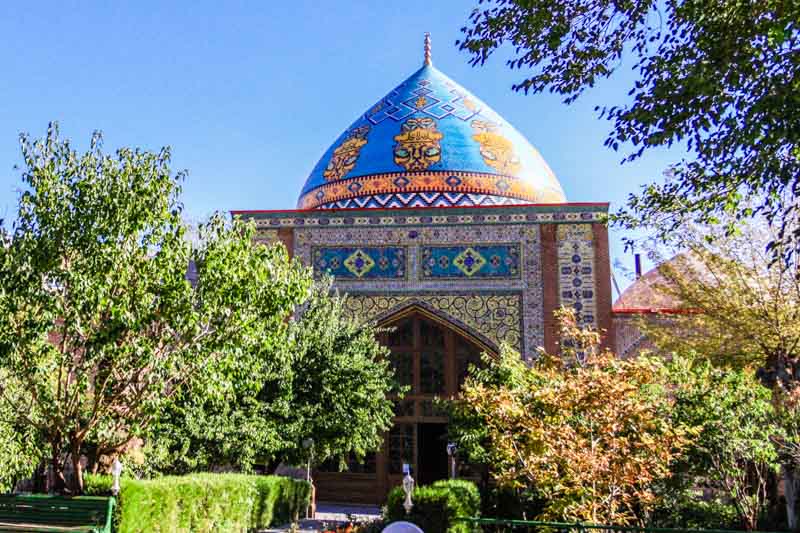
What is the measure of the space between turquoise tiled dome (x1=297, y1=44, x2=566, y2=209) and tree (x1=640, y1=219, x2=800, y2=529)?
16.1ft

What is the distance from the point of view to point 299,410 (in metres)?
11.2

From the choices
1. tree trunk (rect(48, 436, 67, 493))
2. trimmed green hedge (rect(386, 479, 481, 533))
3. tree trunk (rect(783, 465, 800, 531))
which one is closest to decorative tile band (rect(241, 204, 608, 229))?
tree trunk (rect(783, 465, 800, 531))

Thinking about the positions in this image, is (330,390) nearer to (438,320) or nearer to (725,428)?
(438,320)

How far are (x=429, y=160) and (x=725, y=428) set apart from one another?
9783 mm

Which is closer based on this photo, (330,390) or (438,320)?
(330,390)

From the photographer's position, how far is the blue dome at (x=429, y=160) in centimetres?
1688

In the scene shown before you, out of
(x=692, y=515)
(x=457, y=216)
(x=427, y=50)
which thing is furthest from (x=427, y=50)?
(x=692, y=515)

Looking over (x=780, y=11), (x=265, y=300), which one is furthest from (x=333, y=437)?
(x=780, y=11)

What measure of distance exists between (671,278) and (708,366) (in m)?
3.20

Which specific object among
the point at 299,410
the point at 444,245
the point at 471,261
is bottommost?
the point at 299,410

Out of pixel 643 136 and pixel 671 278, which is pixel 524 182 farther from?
pixel 643 136

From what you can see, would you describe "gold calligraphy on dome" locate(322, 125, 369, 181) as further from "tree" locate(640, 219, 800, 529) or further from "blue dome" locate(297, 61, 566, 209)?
"tree" locate(640, 219, 800, 529)

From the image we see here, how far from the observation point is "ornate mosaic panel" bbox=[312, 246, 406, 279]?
48.6 feet

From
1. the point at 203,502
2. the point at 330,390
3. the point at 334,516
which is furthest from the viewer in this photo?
the point at 334,516
